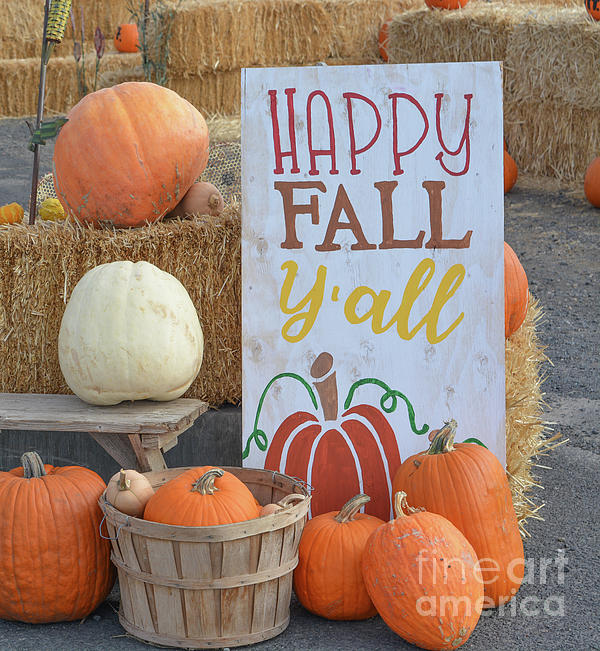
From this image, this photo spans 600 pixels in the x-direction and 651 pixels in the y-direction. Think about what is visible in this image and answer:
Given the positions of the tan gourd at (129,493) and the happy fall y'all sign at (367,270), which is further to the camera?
the happy fall y'all sign at (367,270)

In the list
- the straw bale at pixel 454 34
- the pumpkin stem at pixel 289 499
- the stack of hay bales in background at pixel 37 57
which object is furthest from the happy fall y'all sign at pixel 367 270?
the stack of hay bales in background at pixel 37 57

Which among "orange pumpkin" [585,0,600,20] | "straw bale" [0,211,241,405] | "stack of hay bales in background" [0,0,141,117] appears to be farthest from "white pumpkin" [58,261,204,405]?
"stack of hay bales in background" [0,0,141,117]

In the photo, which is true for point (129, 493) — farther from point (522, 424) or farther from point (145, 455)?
point (522, 424)

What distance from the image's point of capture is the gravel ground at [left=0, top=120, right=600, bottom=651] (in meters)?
2.30

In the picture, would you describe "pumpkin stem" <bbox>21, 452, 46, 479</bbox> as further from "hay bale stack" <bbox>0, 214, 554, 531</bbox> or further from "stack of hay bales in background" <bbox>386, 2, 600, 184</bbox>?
"stack of hay bales in background" <bbox>386, 2, 600, 184</bbox>

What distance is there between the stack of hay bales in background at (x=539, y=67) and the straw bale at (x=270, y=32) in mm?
1759

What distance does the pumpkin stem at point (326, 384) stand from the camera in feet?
9.19

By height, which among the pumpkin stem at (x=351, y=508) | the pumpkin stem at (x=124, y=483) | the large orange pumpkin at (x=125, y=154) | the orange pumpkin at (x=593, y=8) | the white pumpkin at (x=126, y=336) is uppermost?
the orange pumpkin at (x=593, y=8)

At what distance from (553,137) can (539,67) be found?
63 cm

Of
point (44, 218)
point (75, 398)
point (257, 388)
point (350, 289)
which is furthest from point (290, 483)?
point (44, 218)

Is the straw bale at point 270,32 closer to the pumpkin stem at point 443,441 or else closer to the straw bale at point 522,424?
the straw bale at point 522,424

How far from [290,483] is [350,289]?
65cm

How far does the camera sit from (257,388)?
279 centimetres

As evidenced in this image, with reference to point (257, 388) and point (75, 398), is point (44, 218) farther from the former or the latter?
point (257, 388)
